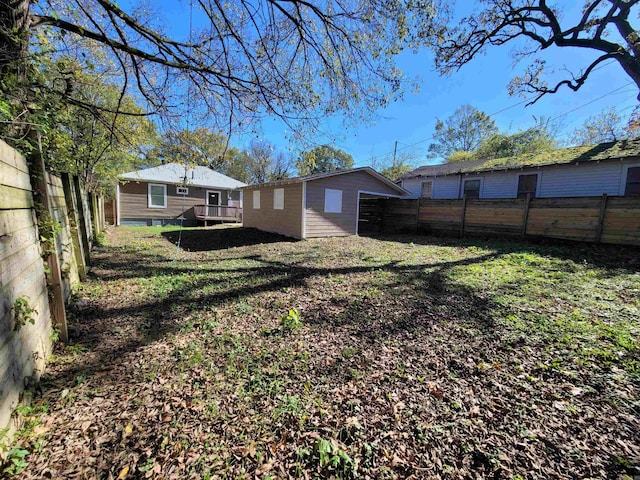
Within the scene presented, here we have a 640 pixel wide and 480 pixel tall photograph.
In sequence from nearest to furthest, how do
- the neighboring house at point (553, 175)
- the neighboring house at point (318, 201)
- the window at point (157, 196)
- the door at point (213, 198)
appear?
the neighboring house at point (553, 175) < the neighboring house at point (318, 201) < the window at point (157, 196) < the door at point (213, 198)

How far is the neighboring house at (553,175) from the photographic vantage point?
10257 mm

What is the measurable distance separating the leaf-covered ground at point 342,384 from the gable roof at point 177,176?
13.2 meters

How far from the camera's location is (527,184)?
12.6 meters

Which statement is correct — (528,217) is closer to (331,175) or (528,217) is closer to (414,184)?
(331,175)

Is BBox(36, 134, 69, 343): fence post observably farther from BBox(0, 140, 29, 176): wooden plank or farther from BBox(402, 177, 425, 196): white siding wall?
BBox(402, 177, 425, 196): white siding wall

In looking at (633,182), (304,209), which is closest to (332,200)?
(304,209)

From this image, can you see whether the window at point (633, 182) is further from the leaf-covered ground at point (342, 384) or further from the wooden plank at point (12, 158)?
the wooden plank at point (12, 158)

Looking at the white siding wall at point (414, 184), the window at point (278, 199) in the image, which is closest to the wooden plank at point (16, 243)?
the window at point (278, 199)

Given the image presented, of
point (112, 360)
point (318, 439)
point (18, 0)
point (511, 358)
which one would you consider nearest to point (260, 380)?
point (318, 439)

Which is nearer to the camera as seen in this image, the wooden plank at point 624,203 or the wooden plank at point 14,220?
the wooden plank at point 14,220

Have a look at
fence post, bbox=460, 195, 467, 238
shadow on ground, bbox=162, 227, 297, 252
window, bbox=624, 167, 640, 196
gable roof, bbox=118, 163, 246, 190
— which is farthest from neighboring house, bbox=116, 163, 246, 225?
window, bbox=624, 167, 640, 196

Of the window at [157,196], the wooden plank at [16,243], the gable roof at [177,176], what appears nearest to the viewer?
the wooden plank at [16,243]

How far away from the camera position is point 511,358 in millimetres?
2674

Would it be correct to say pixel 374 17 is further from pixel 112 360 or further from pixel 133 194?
pixel 133 194
